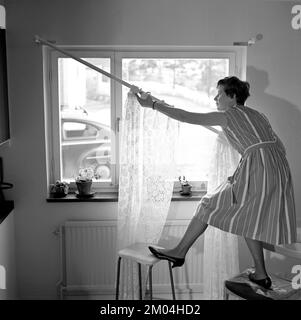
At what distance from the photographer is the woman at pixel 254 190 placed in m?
2.31

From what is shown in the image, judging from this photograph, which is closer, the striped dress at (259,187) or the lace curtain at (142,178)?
the striped dress at (259,187)

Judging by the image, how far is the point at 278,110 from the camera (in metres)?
3.04

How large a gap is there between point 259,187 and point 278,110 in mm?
907

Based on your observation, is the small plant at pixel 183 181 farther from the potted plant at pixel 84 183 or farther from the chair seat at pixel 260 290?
the chair seat at pixel 260 290

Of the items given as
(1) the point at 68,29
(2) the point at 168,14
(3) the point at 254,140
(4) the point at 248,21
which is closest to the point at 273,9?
(4) the point at 248,21

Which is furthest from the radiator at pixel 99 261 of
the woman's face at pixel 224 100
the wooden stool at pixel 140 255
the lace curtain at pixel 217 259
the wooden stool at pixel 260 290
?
the woman's face at pixel 224 100

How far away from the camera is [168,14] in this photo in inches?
115

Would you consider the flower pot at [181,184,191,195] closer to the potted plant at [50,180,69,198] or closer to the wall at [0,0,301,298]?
the wall at [0,0,301,298]

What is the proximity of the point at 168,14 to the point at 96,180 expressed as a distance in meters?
1.17

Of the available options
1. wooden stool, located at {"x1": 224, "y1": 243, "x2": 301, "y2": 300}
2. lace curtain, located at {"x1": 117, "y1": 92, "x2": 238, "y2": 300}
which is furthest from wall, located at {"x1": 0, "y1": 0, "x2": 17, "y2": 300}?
wooden stool, located at {"x1": 224, "y1": 243, "x2": 301, "y2": 300}

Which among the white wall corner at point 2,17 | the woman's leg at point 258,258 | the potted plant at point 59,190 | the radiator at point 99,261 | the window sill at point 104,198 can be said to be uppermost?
the white wall corner at point 2,17

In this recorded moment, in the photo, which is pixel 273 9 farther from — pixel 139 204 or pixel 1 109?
pixel 1 109

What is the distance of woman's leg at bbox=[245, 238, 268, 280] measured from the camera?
235cm
